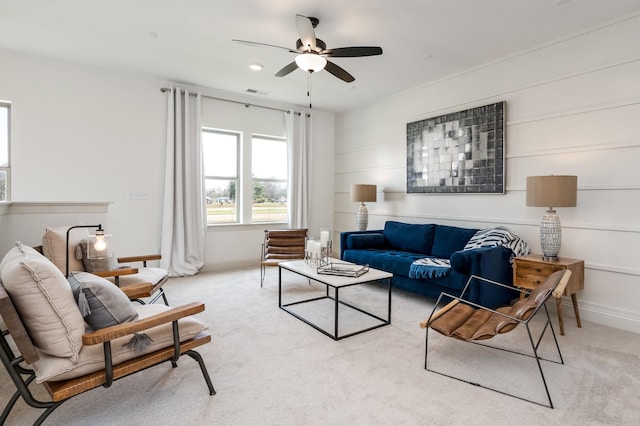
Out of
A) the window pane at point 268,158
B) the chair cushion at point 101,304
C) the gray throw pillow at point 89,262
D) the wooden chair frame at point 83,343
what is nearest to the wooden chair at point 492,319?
the wooden chair frame at point 83,343

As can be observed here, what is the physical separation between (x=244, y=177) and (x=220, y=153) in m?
0.55

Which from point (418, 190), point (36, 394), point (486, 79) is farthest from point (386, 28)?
point (36, 394)

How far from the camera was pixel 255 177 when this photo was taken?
5902mm

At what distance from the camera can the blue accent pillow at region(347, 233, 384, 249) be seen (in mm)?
4781

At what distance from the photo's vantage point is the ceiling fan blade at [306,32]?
2708 millimetres

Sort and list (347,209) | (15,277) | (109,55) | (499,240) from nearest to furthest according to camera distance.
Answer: (15,277) → (499,240) → (109,55) → (347,209)

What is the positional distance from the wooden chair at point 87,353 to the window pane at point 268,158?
4.21 meters

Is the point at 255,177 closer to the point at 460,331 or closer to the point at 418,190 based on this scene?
the point at 418,190

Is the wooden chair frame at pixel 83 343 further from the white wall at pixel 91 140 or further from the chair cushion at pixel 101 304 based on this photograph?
the white wall at pixel 91 140

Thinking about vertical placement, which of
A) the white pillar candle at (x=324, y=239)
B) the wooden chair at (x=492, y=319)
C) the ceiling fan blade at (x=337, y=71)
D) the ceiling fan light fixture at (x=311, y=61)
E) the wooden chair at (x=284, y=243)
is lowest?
the wooden chair at (x=492, y=319)

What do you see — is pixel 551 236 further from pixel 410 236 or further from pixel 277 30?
pixel 277 30

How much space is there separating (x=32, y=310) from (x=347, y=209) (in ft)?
17.4

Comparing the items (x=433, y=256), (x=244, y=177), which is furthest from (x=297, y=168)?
(x=433, y=256)

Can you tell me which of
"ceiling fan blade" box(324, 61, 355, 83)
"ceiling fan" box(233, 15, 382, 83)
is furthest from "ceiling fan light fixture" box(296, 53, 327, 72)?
"ceiling fan blade" box(324, 61, 355, 83)
